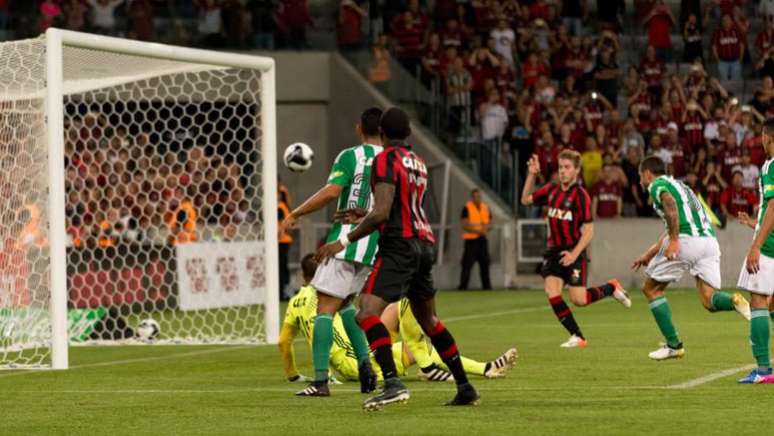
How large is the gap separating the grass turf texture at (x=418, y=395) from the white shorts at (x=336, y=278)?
2.42 feet

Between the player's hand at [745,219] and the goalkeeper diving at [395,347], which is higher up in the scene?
the player's hand at [745,219]

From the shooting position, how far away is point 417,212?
975cm

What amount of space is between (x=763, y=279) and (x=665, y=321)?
2719 millimetres

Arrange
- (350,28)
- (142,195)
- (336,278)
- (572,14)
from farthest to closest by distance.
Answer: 1. (572,14)
2. (350,28)
3. (142,195)
4. (336,278)

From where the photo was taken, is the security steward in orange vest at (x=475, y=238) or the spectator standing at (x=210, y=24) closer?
the security steward in orange vest at (x=475, y=238)

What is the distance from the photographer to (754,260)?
35.6 ft

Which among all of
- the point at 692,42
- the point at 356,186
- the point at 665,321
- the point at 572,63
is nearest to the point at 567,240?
the point at 665,321

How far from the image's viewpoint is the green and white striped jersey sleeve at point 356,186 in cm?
→ 1068

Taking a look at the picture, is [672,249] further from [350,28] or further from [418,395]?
[350,28]

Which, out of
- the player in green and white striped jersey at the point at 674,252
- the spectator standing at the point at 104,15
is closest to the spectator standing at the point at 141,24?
the spectator standing at the point at 104,15

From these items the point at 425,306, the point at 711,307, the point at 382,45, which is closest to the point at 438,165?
the point at 382,45

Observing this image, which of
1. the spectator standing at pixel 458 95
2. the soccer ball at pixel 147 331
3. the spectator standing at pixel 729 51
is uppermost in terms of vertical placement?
the spectator standing at pixel 729 51

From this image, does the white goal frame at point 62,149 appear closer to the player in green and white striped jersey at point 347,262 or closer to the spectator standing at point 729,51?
the player in green and white striped jersey at point 347,262

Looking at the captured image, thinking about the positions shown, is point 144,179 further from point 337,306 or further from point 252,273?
point 337,306
